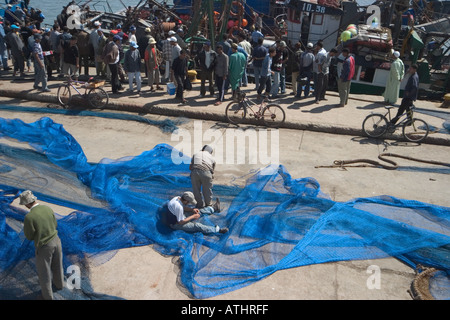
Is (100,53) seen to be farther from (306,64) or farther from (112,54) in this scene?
(306,64)

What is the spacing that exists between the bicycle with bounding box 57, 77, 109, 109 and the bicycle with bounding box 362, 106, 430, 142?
25.5ft

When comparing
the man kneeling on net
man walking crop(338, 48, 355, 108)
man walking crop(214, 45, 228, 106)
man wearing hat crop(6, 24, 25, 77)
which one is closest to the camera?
the man kneeling on net

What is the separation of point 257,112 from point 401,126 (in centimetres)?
395

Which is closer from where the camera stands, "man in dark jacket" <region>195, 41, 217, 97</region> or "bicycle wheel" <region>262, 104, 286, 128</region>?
"bicycle wheel" <region>262, 104, 286, 128</region>

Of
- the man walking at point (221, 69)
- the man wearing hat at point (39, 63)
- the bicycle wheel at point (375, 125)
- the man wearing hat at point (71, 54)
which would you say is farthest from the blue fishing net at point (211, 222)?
the man wearing hat at point (71, 54)

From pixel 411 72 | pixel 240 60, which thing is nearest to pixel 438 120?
pixel 411 72

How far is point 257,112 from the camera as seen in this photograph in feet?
36.6

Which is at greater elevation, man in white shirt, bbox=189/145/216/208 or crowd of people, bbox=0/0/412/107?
crowd of people, bbox=0/0/412/107

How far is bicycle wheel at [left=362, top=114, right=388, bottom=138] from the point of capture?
1052 centimetres

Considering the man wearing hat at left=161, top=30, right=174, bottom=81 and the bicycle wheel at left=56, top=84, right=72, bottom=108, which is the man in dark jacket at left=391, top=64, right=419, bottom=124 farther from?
the bicycle wheel at left=56, top=84, right=72, bottom=108

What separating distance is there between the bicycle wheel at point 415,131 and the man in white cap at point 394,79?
7.42 ft

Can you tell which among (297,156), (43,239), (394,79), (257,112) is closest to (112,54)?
(257,112)

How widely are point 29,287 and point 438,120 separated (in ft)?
38.3

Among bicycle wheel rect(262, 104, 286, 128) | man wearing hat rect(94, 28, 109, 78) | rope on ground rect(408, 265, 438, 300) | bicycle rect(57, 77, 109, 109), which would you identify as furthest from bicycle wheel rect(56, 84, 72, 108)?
rope on ground rect(408, 265, 438, 300)
